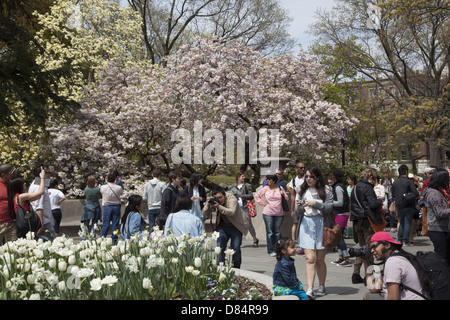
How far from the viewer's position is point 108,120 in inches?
809

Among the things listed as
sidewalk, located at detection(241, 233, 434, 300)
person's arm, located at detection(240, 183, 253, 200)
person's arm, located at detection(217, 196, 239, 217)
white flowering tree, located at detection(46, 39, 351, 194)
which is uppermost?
white flowering tree, located at detection(46, 39, 351, 194)

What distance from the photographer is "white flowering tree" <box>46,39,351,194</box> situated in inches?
802

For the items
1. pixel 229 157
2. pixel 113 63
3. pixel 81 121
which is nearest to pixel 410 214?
pixel 229 157

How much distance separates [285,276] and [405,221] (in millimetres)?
6821

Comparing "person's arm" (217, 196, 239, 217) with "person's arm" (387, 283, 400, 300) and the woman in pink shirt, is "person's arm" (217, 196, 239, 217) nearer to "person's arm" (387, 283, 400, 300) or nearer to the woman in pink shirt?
the woman in pink shirt

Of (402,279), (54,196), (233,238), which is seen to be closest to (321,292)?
(233,238)

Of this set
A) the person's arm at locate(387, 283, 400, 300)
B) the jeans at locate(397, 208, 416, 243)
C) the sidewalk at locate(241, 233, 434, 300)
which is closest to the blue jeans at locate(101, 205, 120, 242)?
the sidewalk at locate(241, 233, 434, 300)

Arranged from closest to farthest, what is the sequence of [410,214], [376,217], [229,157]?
[376,217]
[410,214]
[229,157]

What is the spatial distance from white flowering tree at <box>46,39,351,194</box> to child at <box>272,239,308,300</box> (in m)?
14.3

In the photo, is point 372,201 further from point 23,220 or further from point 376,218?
point 23,220
